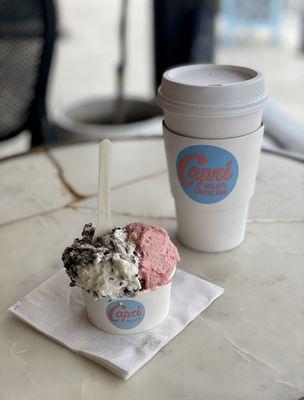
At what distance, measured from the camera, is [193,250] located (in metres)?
0.91

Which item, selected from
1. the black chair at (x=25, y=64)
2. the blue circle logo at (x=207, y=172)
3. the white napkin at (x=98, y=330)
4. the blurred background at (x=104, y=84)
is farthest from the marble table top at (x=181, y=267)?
the black chair at (x=25, y=64)

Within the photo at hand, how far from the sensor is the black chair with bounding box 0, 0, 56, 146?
1.76 metres

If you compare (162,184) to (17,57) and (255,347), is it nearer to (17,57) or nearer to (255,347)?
(255,347)

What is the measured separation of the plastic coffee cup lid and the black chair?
1120 mm

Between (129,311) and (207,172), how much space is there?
25 centimetres

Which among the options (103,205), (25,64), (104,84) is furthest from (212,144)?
(104,84)

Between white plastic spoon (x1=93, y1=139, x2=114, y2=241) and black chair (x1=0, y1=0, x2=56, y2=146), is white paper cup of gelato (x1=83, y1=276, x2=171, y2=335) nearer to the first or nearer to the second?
white plastic spoon (x1=93, y1=139, x2=114, y2=241)

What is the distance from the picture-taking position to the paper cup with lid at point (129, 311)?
2.24 ft

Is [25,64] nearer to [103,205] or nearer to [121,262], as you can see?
[103,205]

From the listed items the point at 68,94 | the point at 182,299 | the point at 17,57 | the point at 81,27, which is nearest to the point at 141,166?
the point at 182,299

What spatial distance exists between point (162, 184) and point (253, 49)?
4.20m

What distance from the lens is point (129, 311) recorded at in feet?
2.26

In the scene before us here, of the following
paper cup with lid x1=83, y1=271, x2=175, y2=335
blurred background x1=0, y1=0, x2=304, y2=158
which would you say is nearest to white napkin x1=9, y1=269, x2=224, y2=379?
paper cup with lid x1=83, y1=271, x2=175, y2=335

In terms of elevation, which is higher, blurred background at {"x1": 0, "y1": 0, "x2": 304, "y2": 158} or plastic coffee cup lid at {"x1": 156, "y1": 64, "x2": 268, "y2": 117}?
plastic coffee cup lid at {"x1": 156, "y1": 64, "x2": 268, "y2": 117}
